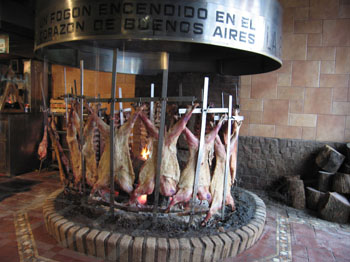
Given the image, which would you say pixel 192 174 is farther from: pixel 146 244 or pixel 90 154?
pixel 90 154

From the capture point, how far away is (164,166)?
9.49 ft

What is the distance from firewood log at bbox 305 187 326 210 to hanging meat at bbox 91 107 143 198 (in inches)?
126

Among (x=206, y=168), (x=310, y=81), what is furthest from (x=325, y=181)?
(x=206, y=168)

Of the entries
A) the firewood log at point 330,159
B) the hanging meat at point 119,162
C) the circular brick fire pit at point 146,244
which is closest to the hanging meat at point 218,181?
the circular brick fire pit at point 146,244

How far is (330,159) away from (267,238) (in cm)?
216

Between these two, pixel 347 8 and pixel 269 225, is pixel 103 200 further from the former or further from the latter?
pixel 347 8

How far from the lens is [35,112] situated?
251 inches

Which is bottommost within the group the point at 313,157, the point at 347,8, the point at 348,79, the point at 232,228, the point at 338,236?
the point at 338,236

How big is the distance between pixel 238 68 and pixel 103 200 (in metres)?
2.83

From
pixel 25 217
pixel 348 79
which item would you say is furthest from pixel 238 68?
pixel 25 217

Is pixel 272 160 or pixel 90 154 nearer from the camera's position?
pixel 90 154

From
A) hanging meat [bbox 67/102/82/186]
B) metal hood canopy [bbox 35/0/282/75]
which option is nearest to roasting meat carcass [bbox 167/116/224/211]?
metal hood canopy [bbox 35/0/282/75]

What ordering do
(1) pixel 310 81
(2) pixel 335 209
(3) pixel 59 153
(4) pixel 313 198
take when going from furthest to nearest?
(1) pixel 310 81 → (4) pixel 313 198 → (2) pixel 335 209 → (3) pixel 59 153

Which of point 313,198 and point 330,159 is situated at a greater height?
point 330,159
